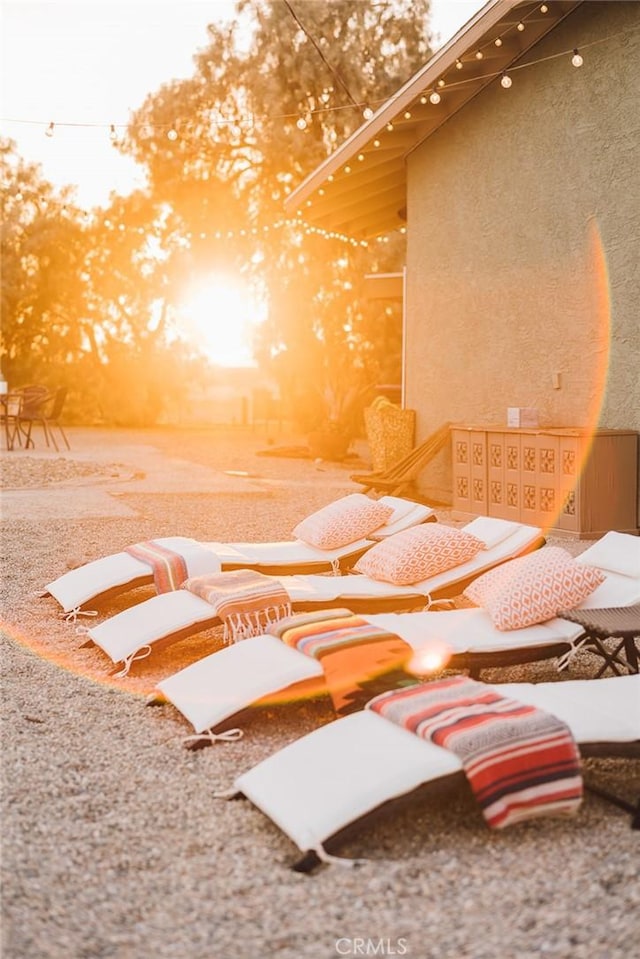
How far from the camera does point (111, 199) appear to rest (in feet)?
78.4

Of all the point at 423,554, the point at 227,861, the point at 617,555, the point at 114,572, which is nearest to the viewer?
the point at 227,861

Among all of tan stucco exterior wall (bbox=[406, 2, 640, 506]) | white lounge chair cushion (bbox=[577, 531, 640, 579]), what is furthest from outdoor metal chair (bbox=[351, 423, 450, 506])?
white lounge chair cushion (bbox=[577, 531, 640, 579])

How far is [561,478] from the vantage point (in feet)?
27.2

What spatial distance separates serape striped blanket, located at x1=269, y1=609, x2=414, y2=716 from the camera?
3557 mm

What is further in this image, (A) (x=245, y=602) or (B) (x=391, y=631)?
(A) (x=245, y=602)

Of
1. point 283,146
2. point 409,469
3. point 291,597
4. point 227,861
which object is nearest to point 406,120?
point 409,469

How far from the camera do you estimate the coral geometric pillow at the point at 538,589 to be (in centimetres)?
411

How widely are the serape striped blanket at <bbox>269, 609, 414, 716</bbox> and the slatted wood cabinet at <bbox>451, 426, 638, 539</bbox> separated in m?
4.37

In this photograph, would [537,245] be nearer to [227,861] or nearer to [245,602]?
[245,602]

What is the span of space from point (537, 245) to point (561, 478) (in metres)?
2.29

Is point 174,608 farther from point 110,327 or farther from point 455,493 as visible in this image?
point 110,327

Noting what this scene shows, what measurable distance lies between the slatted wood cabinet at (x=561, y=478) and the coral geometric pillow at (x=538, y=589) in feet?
12.4

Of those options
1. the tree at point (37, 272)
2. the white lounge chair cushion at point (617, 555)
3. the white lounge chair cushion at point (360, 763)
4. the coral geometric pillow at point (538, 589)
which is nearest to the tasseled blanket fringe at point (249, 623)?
the coral geometric pillow at point (538, 589)

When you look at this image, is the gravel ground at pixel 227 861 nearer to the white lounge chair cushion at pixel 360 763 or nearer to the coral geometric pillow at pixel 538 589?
the white lounge chair cushion at pixel 360 763
